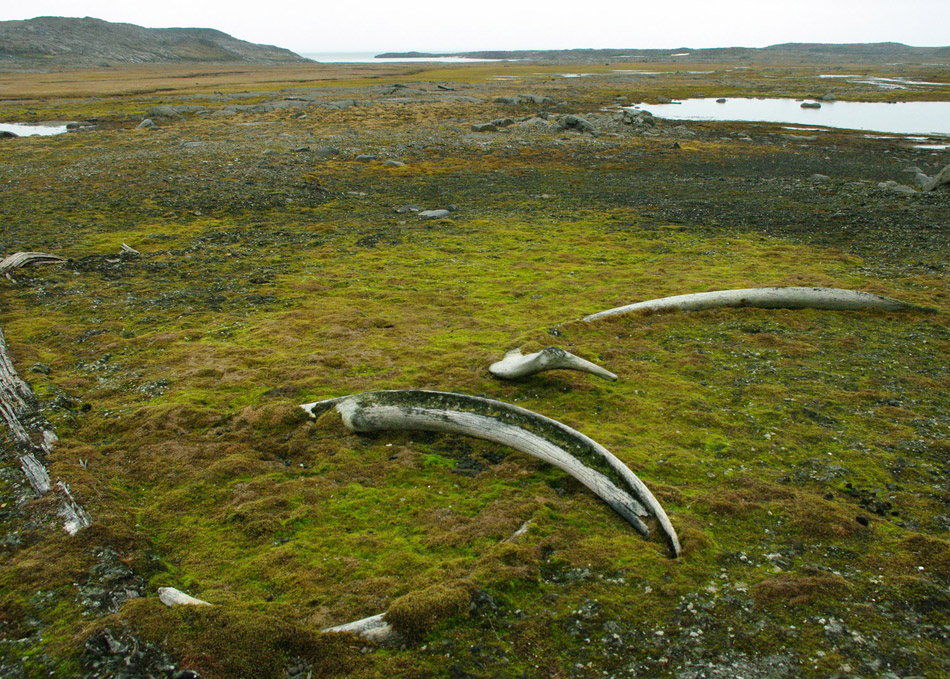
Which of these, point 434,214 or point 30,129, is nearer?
point 434,214

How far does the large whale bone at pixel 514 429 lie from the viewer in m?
6.36

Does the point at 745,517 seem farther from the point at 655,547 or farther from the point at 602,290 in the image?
the point at 602,290

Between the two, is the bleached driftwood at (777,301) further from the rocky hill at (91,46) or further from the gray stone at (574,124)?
the rocky hill at (91,46)

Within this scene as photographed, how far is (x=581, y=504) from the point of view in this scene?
6.65m

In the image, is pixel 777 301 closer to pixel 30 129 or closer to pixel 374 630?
pixel 374 630

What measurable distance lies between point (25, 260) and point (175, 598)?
45.5ft

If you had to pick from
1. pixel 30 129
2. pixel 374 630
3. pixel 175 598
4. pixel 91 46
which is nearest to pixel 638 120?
pixel 30 129

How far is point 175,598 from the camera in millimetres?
5098

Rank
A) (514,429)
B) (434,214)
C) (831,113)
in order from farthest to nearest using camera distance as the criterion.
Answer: (831,113) < (434,214) < (514,429)

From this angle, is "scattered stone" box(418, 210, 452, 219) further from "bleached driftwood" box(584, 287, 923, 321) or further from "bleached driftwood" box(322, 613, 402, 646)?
"bleached driftwood" box(322, 613, 402, 646)

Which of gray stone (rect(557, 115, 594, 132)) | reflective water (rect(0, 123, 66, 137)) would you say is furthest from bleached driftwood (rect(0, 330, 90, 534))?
reflective water (rect(0, 123, 66, 137))

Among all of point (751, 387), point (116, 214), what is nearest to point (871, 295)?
point (751, 387)

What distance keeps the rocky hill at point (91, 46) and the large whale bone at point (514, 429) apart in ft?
472

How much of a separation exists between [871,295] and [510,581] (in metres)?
10.9
